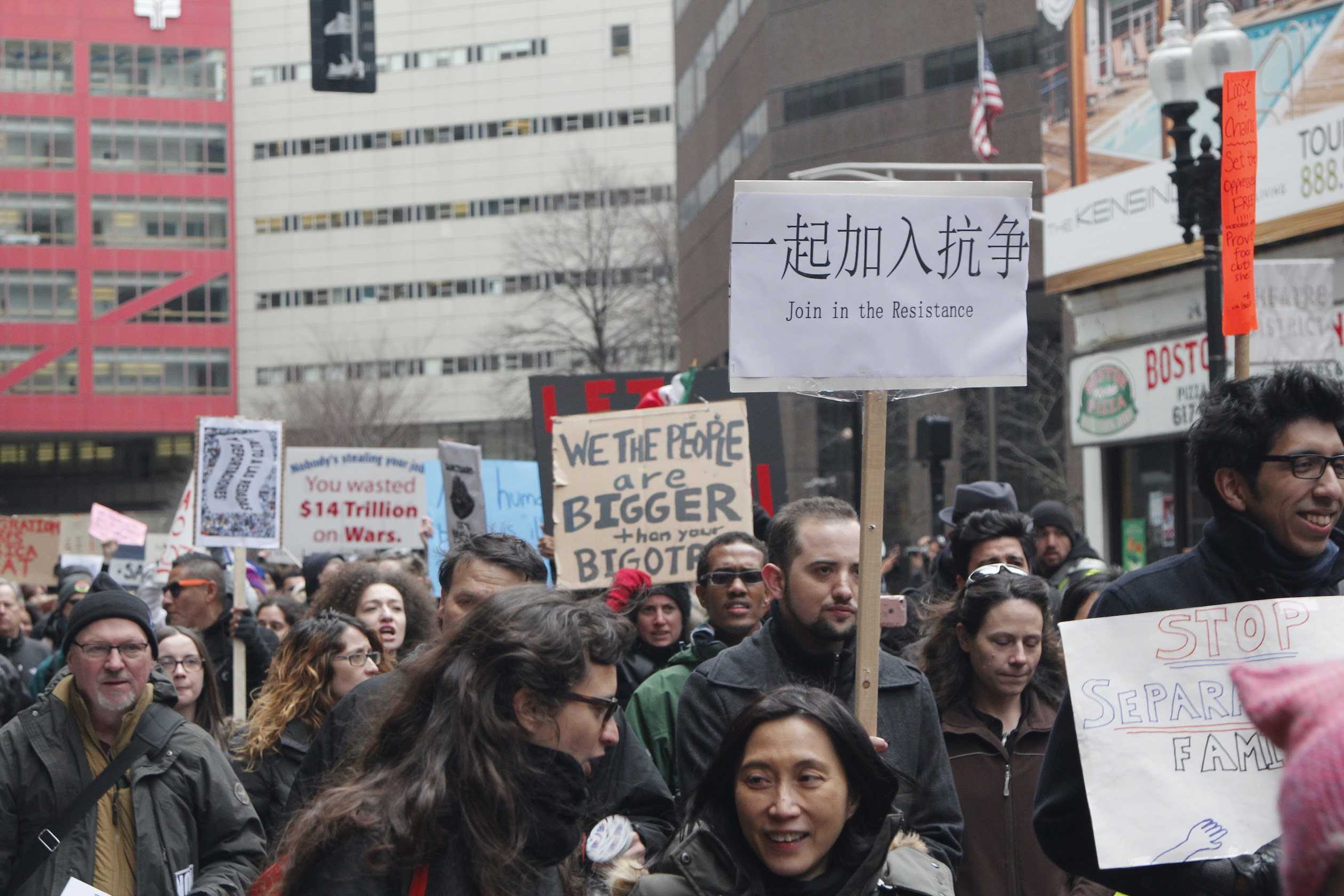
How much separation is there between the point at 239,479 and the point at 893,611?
592cm

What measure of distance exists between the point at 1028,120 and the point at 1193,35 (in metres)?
→ 23.8

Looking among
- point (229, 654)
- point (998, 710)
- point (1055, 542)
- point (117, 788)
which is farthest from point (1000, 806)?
point (229, 654)

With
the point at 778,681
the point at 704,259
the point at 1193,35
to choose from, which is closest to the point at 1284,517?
the point at 778,681

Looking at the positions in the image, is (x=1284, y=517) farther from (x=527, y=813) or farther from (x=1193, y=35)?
(x=1193, y=35)

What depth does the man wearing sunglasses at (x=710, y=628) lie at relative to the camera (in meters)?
5.67

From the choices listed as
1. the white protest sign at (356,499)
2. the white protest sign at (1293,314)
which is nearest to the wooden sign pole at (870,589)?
the white protest sign at (1293,314)

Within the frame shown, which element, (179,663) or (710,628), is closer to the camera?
(710,628)

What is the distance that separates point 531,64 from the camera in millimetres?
82438

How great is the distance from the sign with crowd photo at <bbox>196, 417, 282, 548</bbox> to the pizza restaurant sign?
1094 centimetres

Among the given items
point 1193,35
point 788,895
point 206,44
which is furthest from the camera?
point 206,44

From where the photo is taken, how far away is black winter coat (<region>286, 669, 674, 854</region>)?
457 cm

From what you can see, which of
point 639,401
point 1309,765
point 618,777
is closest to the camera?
point 1309,765

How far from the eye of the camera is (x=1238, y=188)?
5.55 metres

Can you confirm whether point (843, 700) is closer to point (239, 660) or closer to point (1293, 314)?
point (239, 660)
